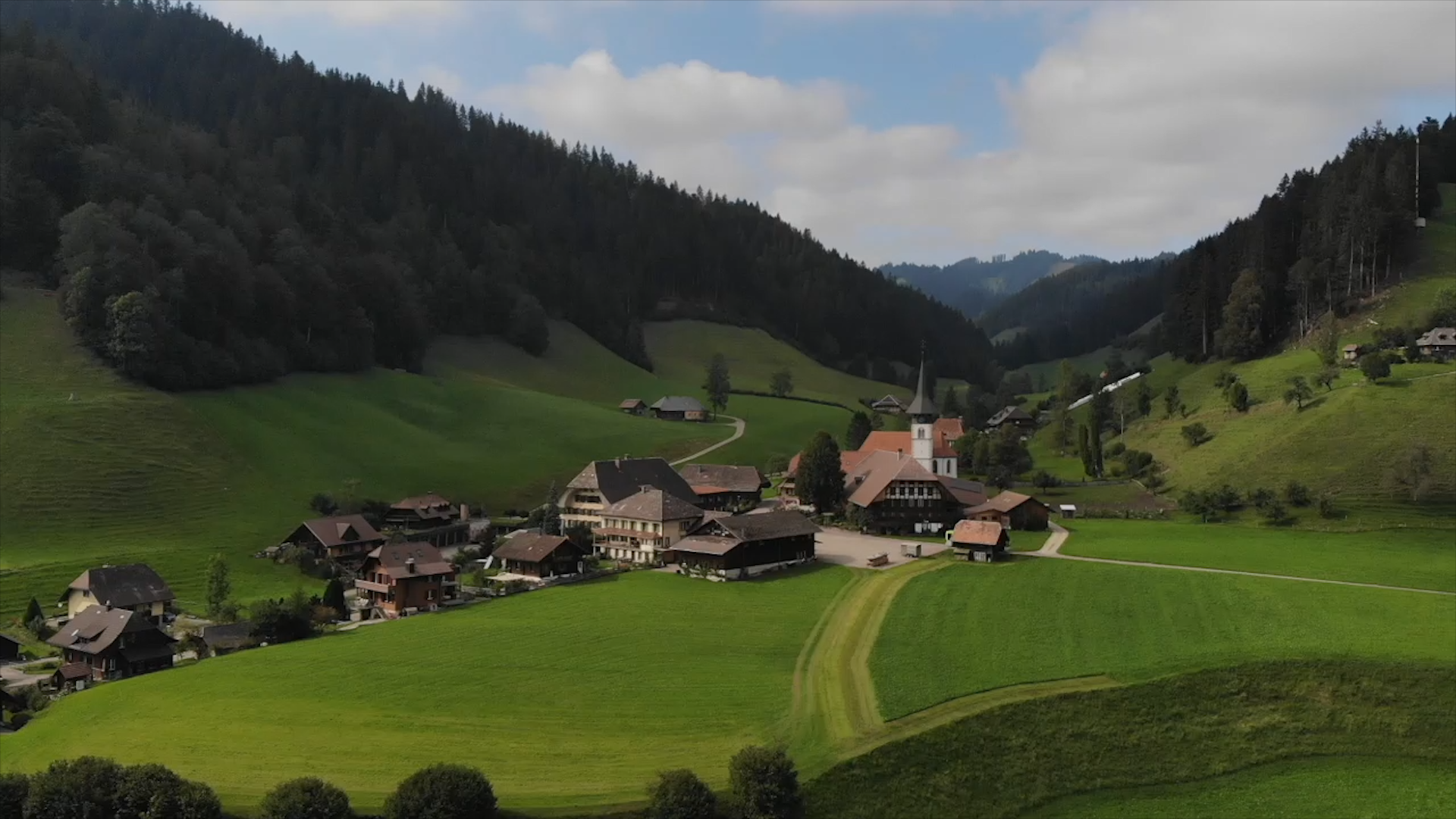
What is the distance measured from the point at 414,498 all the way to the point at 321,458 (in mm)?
10064

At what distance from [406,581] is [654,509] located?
55.1ft

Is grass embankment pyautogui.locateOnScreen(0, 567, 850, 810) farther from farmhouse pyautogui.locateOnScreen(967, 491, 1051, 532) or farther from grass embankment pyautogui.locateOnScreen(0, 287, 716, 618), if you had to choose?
farmhouse pyautogui.locateOnScreen(967, 491, 1051, 532)

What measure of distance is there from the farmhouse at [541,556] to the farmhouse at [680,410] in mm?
64442

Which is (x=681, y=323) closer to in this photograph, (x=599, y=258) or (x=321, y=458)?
(x=599, y=258)

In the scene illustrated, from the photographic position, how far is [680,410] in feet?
399

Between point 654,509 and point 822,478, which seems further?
point 822,478

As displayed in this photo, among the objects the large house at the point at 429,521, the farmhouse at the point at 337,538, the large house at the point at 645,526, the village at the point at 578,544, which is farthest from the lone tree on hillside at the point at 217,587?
the large house at the point at 645,526

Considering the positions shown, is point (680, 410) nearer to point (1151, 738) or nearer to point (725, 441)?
point (725, 441)

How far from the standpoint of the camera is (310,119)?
157500mm

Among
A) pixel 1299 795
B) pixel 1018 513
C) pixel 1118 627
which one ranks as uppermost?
pixel 1018 513

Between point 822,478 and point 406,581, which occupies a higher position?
point 822,478

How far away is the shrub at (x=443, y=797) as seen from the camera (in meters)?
25.0

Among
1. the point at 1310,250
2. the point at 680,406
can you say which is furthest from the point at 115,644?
the point at 1310,250

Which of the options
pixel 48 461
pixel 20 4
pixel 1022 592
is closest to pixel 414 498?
pixel 48 461
